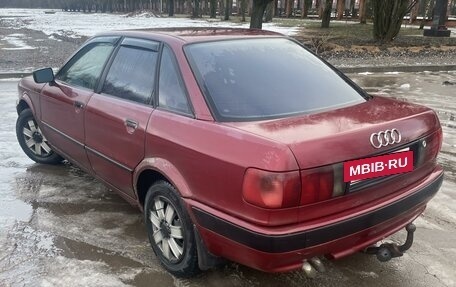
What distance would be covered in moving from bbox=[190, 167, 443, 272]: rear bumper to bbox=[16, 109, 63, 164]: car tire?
3.08m

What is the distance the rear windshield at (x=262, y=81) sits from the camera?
9.32 ft

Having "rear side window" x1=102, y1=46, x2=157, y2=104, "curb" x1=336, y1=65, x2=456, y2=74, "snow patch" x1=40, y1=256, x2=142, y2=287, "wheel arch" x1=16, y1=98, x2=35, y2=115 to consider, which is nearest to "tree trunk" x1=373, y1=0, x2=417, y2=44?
"curb" x1=336, y1=65, x2=456, y2=74

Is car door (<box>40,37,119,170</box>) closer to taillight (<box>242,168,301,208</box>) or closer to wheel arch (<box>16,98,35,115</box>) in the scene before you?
wheel arch (<box>16,98,35,115</box>)

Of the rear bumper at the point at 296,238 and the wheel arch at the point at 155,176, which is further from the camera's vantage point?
the wheel arch at the point at 155,176

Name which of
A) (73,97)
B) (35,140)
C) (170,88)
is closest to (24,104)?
(35,140)

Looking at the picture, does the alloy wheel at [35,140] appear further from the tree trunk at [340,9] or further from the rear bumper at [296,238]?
the tree trunk at [340,9]

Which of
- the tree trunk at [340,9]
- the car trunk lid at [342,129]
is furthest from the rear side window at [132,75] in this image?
the tree trunk at [340,9]

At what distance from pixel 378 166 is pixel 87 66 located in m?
2.71

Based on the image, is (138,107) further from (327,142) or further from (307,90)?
(327,142)

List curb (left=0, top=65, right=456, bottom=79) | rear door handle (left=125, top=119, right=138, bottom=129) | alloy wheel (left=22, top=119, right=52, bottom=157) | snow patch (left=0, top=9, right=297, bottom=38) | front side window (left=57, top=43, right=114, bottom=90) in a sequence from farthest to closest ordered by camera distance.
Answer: snow patch (left=0, top=9, right=297, bottom=38), curb (left=0, top=65, right=456, bottom=79), alloy wheel (left=22, top=119, right=52, bottom=157), front side window (left=57, top=43, right=114, bottom=90), rear door handle (left=125, top=119, right=138, bottom=129)

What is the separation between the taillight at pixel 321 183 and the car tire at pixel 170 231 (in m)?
0.80

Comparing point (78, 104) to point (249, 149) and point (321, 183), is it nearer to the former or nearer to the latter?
point (249, 149)

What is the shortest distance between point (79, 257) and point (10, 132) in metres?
3.85

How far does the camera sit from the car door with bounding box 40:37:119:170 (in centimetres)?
391
